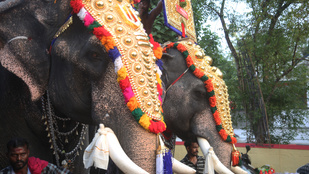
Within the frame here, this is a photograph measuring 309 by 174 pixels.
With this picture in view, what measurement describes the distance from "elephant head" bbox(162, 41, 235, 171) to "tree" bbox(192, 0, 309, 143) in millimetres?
3140

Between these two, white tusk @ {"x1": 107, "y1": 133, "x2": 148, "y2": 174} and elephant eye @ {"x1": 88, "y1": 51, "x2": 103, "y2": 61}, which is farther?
elephant eye @ {"x1": 88, "y1": 51, "x2": 103, "y2": 61}

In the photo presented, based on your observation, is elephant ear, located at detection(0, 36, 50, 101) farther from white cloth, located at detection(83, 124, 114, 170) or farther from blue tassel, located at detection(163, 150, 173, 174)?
blue tassel, located at detection(163, 150, 173, 174)

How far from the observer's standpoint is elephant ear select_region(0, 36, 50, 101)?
2305 millimetres

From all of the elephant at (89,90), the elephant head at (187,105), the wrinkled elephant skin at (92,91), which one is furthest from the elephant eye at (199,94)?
the wrinkled elephant skin at (92,91)

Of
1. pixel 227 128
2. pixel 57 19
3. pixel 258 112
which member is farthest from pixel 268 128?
pixel 57 19

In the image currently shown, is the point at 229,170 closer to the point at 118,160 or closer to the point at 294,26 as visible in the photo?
the point at 118,160

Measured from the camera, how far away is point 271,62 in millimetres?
7102

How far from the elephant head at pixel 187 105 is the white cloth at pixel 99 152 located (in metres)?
1.95

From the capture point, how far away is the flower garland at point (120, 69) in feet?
6.29

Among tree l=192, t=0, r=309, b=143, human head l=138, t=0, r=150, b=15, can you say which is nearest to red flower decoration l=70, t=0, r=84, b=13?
human head l=138, t=0, r=150, b=15

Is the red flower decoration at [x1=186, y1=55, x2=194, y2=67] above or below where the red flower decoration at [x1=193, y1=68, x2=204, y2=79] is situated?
above

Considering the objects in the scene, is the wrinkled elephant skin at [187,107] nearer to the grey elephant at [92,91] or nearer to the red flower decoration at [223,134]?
the red flower decoration at [223,134]

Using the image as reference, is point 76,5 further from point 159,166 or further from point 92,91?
point 159,166

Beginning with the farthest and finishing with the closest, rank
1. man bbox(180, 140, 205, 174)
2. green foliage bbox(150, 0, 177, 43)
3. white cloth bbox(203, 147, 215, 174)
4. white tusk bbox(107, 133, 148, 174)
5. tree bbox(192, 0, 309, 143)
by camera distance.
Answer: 1. tree bbox(192, 0, 309, 143)
2. green foliage bbox(150, 0, 177, 43)
3. man bbox(180, 140, 205, 174)
4. white cloth bbox(203, 147, 215, 174)
5. white tusk bbox(107, 133, 148, 174)
